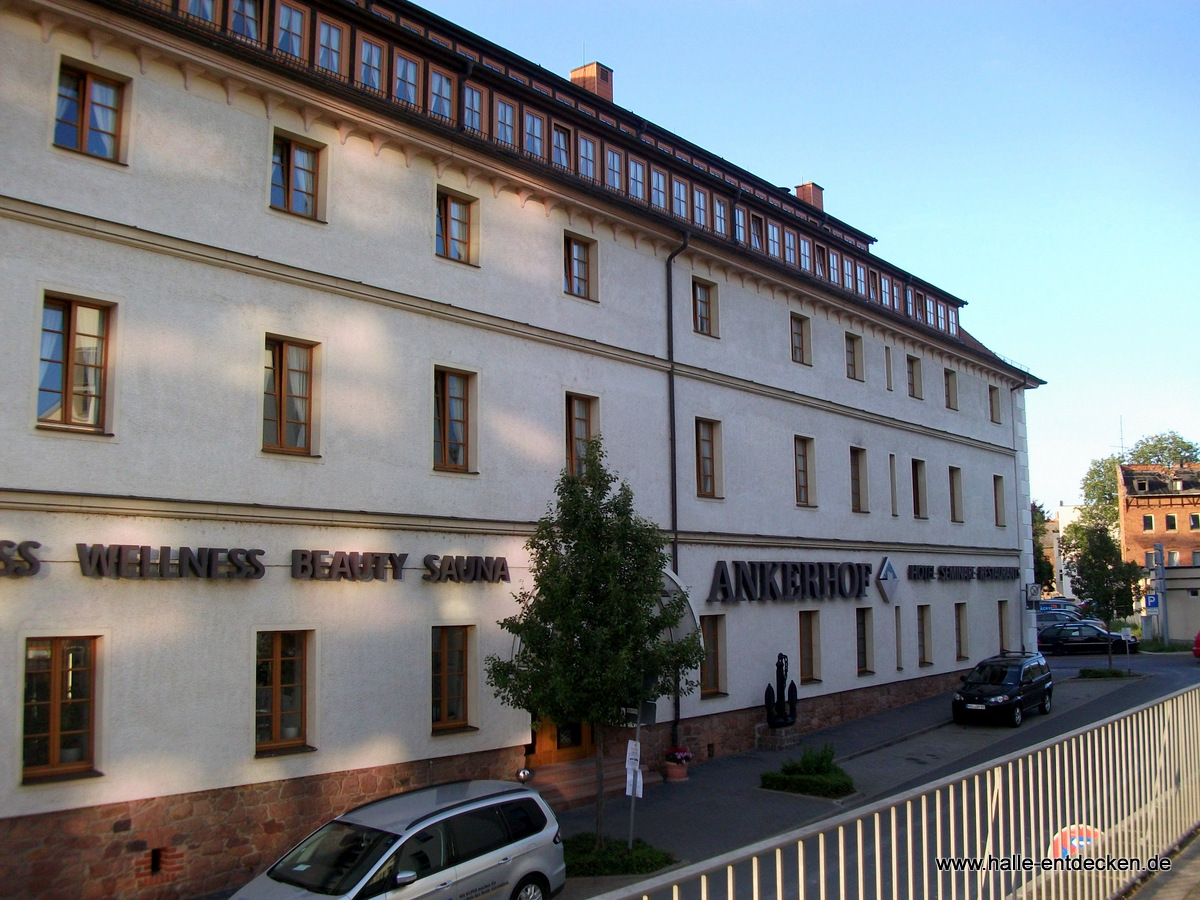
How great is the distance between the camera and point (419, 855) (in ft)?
35.3

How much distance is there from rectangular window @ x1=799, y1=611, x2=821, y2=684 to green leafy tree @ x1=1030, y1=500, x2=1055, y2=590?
108 feet

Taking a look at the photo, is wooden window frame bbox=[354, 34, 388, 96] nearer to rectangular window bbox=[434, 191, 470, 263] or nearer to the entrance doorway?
rectangular window bbox=[434, 191, 470, 263]

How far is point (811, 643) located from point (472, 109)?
15.7 metres

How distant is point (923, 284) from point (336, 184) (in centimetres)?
2294

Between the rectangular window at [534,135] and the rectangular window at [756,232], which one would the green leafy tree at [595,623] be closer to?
the rectangular window at [534,135]

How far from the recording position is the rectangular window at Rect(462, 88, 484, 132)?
1895 centimetres

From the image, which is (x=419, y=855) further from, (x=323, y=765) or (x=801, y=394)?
(x=801, y=394)

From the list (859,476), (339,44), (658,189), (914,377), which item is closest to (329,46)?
(339,44)

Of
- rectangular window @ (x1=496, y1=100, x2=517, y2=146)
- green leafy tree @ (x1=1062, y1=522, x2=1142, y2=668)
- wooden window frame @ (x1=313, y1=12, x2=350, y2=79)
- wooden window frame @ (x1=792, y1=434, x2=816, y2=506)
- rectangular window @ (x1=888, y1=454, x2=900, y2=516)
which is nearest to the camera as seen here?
wooden window frame @ (x1=313, y1=12, x2=350, y2=79)

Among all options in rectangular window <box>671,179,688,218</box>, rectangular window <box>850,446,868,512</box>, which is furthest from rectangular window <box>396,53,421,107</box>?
rectangular window <box>850,446,868,512</box>

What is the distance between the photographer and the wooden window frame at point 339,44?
16.8 metres

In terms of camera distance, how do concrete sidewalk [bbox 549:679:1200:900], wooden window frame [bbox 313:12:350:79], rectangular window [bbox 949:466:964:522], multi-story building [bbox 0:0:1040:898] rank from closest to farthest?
1. multi-story building [bbox 0:0:1040:898]
2. concrete sidewalk [bbox 549:679:1200:900]
3. wooden window frame [bbox 313:12:350:79]
4. rectangular window [bbox 949:466:964:522]

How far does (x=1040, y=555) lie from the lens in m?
71.2

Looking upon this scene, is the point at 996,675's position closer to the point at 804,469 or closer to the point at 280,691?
the point at 804,469
